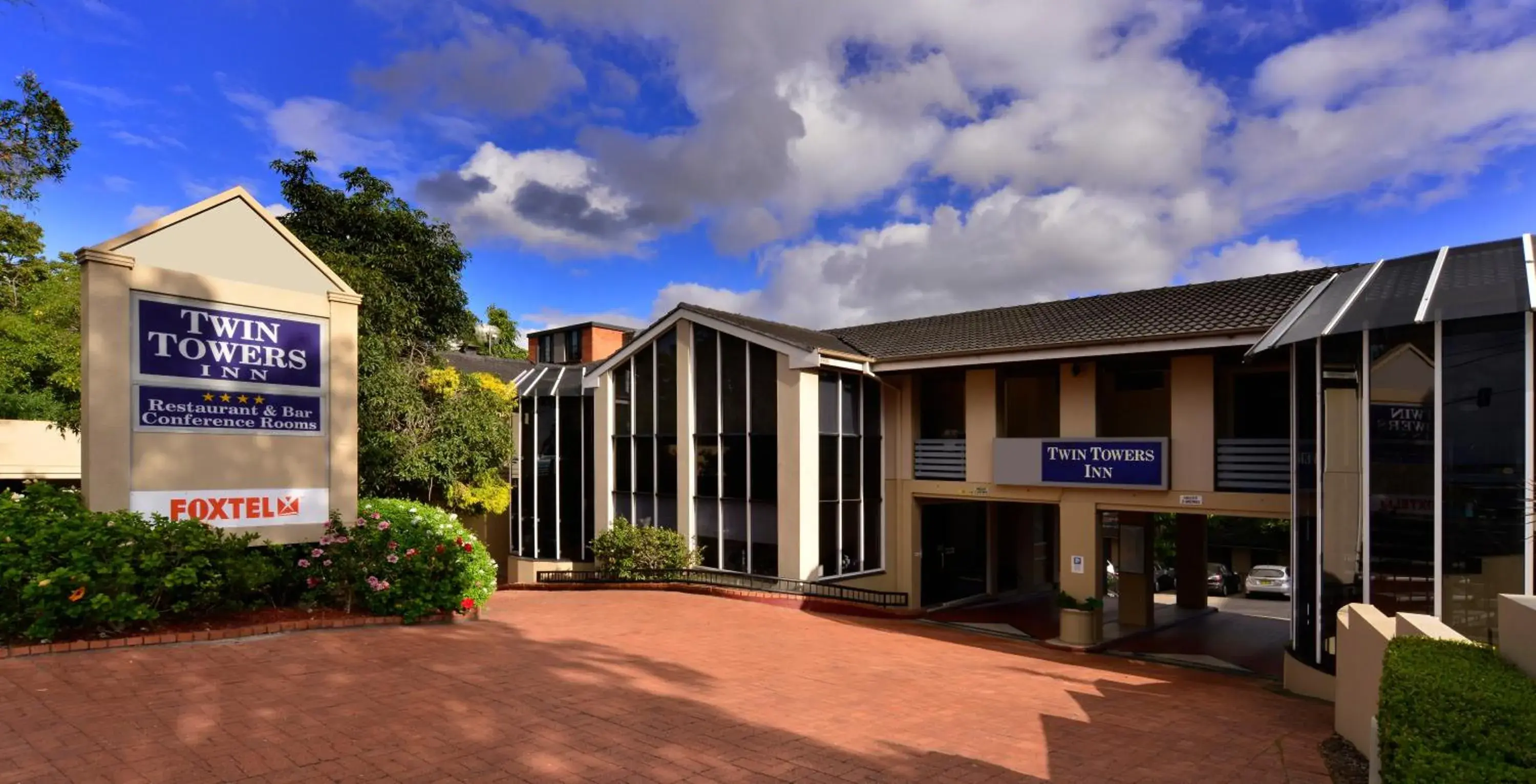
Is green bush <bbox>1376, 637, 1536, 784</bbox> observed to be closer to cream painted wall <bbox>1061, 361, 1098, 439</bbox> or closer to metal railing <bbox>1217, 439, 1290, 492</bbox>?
metal railing <bbox>1217, 439, 1290, 492</bbox>

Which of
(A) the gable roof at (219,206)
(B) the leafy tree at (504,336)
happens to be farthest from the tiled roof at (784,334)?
(B) the leafy tree at (504,336)

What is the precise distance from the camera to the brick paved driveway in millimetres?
5406

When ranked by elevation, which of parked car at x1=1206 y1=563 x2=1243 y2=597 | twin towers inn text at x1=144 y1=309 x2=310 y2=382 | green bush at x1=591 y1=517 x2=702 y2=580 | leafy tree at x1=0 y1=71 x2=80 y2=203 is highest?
leafy tree at x1=0 y1=71 x2=80 y2=203

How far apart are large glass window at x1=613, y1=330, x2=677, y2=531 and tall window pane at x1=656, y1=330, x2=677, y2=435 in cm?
1

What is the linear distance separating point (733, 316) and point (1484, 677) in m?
16.2

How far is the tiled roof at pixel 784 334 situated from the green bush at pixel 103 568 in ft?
36.4

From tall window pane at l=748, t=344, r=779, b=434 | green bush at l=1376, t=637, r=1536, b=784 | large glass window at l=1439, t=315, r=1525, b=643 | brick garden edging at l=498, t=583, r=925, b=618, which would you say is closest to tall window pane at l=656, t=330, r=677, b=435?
tall window pane at l=748, t=344, r=779, b=434

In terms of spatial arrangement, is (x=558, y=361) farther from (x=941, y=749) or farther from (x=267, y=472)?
(x=941, y=749)

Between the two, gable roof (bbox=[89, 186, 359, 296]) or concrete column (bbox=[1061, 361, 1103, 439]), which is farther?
concrete column (bbox=[1061, 361, 1103, 439])

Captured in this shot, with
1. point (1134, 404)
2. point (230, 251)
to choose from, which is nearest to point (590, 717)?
point (230, 251)

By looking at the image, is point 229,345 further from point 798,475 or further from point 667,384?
point 667,384

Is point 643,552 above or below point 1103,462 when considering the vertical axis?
below

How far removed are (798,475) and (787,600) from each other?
266 centimetres

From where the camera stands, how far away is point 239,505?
948cm
